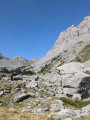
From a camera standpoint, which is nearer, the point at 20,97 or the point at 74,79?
the point at 20,97

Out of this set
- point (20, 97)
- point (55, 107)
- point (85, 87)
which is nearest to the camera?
point (55, 107)

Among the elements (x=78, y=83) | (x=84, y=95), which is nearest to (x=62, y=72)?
(x=78, y=83)

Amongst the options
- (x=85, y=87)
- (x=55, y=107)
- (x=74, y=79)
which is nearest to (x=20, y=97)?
(x=55, y=107)

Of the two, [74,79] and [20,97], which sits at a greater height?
[74,79]

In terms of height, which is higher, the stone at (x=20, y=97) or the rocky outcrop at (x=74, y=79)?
the rocky outcrop at (x=74, y=79)

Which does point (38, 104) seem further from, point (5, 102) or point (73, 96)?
point (73, 96)

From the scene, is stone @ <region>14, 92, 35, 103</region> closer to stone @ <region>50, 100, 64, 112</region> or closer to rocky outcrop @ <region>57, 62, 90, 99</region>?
stone @ <region>50, 100, 64, 112</region>

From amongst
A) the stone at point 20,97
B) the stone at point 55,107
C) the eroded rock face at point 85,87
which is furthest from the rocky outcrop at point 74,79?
the stone at point 20,97

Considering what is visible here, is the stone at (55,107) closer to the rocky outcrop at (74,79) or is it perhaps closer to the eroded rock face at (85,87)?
the rocky outcrop at (74,79)

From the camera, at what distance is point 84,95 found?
29.2m

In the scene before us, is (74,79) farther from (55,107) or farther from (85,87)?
(55,107)

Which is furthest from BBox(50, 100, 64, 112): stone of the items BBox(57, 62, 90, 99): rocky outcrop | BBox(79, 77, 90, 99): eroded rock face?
BBox(79, 77, 90, 99): eroded rock face

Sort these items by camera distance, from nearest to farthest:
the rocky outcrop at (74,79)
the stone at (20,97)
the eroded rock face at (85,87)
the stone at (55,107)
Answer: the stone at (55,107) < the stone at (20,97) < the eroded rock face at (85,87) < the rocky outcrop at (74,79)

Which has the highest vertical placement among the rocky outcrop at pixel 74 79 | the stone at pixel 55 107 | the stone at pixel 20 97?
the rocky outcrop at pixel 74 79
